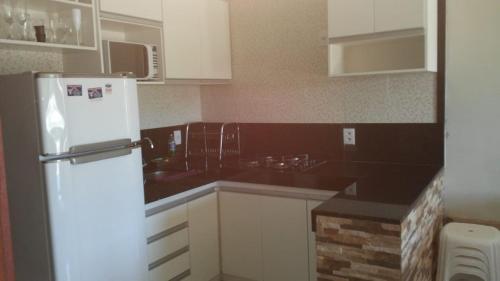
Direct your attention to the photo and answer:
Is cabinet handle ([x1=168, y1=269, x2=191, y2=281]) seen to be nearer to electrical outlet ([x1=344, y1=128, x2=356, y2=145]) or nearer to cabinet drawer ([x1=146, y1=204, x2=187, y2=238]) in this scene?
cabinet drawer ([x1=146, y1=204, x2=187, y2=238])

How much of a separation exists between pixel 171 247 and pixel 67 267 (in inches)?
27.9

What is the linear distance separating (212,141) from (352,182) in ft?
4.55

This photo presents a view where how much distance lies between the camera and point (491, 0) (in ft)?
8.29

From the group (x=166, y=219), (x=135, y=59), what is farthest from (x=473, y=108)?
(x=135, y=59)

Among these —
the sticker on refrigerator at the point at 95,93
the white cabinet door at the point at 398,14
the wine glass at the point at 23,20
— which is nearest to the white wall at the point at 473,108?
the white cabinet door at the point at 398,14

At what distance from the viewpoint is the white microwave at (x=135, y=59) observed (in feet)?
8.48

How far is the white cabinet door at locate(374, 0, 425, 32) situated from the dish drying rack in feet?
4.80

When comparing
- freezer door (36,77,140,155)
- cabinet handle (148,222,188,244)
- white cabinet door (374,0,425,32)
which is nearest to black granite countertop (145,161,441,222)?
cabinet handle (148,222,188,244)

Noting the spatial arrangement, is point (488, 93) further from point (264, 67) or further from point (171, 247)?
point (171, 247)

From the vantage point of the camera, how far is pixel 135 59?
2701 mm

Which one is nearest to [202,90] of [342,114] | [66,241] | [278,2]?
[278,2]

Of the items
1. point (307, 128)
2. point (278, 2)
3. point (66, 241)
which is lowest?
point (66, 241)

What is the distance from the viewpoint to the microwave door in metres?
2.59

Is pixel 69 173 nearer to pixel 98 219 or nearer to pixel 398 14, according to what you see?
pixel 98 219
